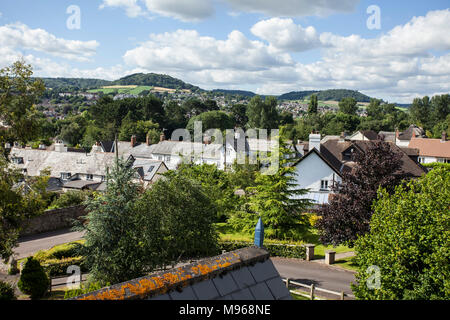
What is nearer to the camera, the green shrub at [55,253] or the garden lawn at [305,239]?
the green shrub at [55,253]

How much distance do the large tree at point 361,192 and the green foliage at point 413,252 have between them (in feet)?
26.5

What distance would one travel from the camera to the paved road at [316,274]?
903 inches

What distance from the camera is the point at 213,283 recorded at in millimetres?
5629

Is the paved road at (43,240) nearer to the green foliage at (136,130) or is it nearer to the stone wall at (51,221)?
the stone wall at (51,221)

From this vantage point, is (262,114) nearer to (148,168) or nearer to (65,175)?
(148,168)

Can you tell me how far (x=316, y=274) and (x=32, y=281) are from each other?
17891mm

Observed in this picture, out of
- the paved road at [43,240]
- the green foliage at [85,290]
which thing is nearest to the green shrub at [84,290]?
the green foliage at [85,290]

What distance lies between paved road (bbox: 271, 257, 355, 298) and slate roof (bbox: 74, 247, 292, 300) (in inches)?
693

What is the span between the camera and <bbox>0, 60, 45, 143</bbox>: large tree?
16.3 metres

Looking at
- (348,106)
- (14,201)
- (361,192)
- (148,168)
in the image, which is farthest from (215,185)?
(348,106)

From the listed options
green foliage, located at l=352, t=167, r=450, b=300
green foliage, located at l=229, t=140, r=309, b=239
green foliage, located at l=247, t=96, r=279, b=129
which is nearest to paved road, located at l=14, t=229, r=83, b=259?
green foliage, located at l=229, t=140, r=309, b=239

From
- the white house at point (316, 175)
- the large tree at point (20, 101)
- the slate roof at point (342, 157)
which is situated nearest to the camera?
the large tree at point (20, 101)
